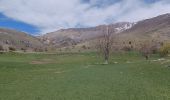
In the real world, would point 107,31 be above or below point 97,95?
above

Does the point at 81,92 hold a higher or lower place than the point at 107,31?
lower

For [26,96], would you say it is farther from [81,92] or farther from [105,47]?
[105,47]

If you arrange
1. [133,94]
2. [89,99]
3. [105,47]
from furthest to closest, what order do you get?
[105,47] → [133,94] → [89,99]

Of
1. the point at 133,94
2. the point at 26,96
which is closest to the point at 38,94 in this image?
the point at 26,96

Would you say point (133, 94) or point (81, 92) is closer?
point (133, 94)

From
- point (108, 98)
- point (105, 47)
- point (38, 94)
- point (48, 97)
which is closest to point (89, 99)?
point (108, 98)

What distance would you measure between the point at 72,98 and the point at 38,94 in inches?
180

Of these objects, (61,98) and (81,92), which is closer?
(61,98)

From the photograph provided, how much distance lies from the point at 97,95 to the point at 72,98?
2.63m

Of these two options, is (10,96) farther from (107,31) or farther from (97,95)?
(107,31)

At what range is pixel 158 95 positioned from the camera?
27641 mm

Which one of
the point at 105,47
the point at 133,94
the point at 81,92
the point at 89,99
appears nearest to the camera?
the point at 89,99

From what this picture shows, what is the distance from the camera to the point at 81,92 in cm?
3086

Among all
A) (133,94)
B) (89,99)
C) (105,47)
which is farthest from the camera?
(105,47)
